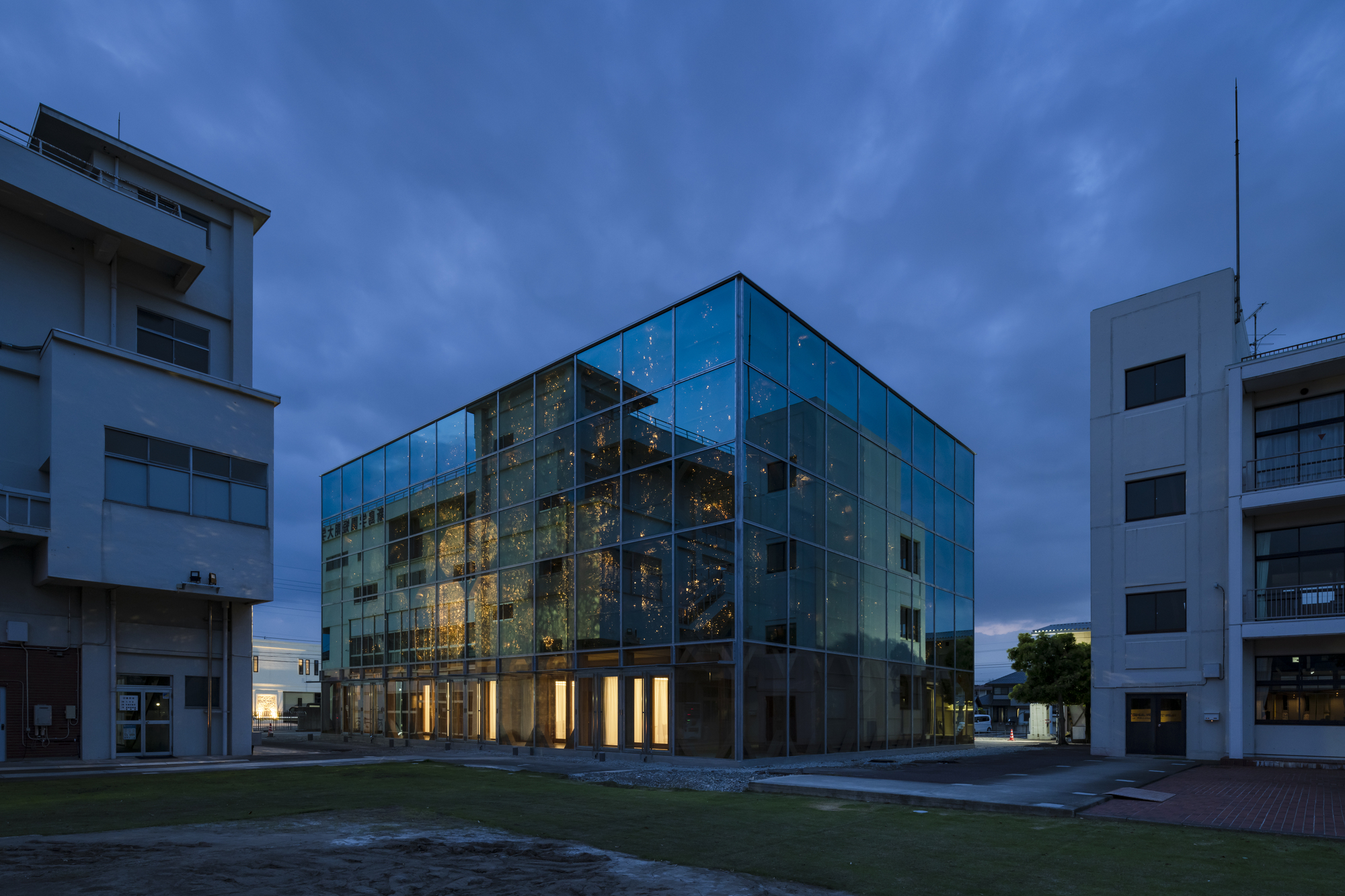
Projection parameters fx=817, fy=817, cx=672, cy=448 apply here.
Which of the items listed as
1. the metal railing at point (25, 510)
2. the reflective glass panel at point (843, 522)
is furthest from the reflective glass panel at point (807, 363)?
the metal railing at point (25, 510)

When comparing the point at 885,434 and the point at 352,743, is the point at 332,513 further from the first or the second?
the point at 885,434

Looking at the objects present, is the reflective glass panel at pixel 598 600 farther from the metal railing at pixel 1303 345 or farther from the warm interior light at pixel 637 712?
the metal railing at pixel 1303 345

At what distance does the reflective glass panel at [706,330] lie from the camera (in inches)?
937

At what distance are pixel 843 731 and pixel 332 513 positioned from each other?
28751mm

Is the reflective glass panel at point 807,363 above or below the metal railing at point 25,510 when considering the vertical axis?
above

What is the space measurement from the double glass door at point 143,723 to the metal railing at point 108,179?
1380cm

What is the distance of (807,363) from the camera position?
26.7 metres

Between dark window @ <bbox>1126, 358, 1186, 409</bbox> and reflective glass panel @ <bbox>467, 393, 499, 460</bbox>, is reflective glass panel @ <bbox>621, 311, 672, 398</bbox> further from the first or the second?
dark window @ <bbox>1126, 358, 1186, 409</bbox>

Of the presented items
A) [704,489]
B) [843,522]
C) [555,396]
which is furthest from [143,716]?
[843,522]

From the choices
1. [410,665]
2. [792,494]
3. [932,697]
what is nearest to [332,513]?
[410,665]

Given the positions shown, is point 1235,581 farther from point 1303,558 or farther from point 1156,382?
point 1156,382

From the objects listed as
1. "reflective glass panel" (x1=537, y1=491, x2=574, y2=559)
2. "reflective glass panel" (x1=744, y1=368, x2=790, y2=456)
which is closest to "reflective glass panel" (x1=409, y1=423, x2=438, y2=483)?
"reflective glass panel" (x1=537, y1=491, x2=574, y2=559)

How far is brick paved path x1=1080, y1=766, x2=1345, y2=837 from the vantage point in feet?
37.2

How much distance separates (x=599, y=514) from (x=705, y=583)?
199 inches
